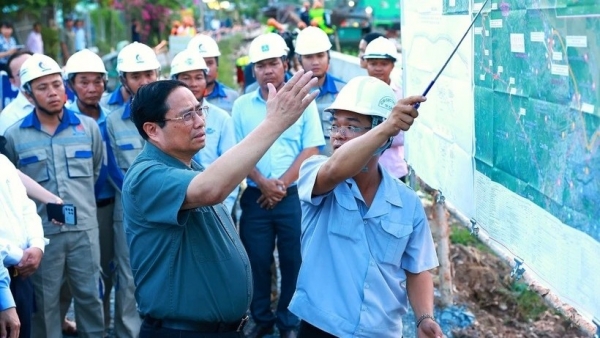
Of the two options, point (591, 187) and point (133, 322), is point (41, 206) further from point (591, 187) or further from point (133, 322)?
point (591, 187)

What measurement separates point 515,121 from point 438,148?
4.39 ft

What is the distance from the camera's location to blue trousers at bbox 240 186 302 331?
272 inches

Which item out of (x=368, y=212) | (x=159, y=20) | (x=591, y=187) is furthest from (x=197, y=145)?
(x=159, y=20)

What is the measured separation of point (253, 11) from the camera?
71688 mm

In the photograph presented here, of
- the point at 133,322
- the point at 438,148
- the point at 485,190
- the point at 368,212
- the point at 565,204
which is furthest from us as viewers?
the point at 133,322

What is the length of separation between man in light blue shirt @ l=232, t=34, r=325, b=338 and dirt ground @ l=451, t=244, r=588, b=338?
4.65 feet

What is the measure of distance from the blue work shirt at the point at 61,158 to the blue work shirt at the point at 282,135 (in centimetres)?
121

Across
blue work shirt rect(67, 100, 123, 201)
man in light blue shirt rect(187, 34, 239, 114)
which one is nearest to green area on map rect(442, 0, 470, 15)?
blue work shirt rect(67, 100, 123, 201)

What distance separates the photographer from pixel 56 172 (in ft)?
21.0

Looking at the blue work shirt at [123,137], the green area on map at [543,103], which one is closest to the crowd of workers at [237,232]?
the green area on map at [543,103]

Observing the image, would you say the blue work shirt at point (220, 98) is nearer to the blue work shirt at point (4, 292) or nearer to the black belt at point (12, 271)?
the black belt at point (12, 271)

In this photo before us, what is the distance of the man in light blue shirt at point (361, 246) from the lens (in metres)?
3.79

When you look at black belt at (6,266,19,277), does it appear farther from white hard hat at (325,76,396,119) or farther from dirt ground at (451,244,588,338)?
dirt ground at (451,244,588,338)

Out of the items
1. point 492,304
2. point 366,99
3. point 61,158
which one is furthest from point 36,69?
point 492,304
